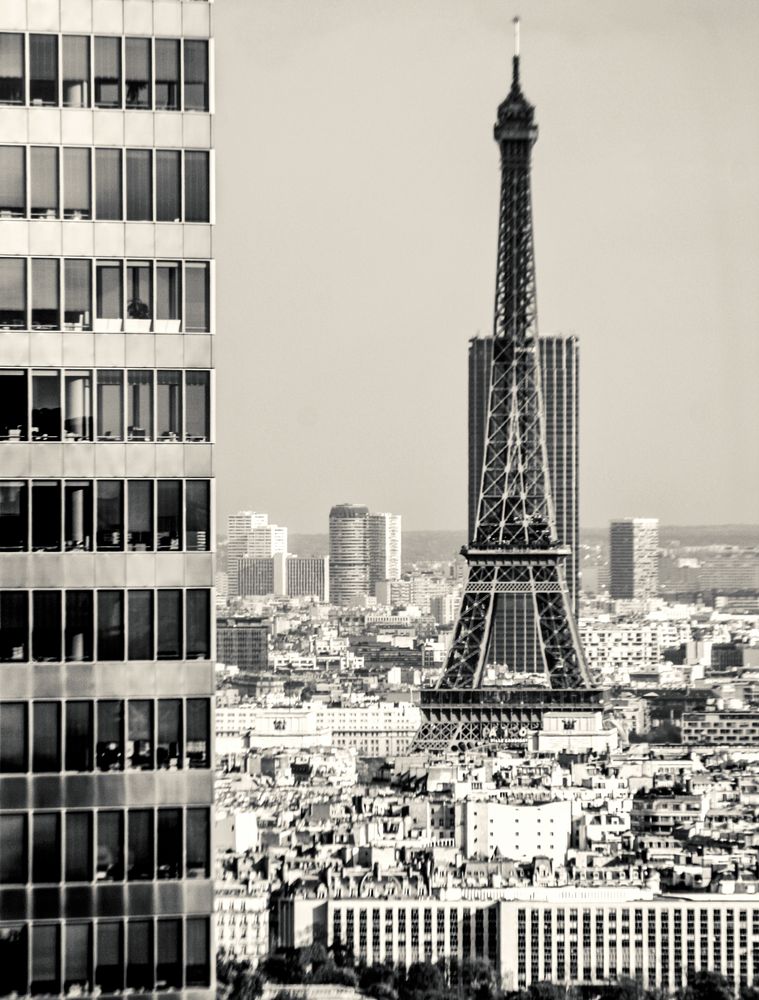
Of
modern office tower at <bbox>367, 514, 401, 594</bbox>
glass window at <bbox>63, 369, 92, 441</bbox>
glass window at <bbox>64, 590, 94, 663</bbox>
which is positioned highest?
glass window at <bbox>63, 369, 92, 441</bbox>

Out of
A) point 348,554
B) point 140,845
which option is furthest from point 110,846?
point 348,554

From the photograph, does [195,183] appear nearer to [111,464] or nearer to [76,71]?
[76,71]

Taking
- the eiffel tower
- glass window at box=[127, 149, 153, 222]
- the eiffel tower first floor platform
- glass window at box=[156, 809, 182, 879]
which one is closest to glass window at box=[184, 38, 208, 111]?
glass window at box=[127, 149, 153, 222]

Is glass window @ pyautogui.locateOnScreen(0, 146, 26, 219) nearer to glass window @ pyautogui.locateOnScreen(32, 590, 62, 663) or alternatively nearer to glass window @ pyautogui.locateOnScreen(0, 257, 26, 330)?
glass window @ pyautogui.locateOnScreen(0, 257, 26, 330)

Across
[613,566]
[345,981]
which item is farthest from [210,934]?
[613,566]

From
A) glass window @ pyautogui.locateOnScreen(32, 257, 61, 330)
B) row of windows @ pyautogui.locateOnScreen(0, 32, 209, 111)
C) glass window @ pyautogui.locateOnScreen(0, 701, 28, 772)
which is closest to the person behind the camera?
glass window @ pyautogui.locateOnScreen(0, 701, 28, 772)

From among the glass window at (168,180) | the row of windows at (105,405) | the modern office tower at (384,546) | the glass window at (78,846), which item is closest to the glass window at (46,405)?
the row of windows at (105,405)

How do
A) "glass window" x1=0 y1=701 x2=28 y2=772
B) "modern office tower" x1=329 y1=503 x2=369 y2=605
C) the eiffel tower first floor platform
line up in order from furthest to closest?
"modern office tower" x1=329 y1=503 x2=369 y2=605, the eiffel tower first floor platform, "glass window" x1=0 y1=701 x2=28 y2=772
